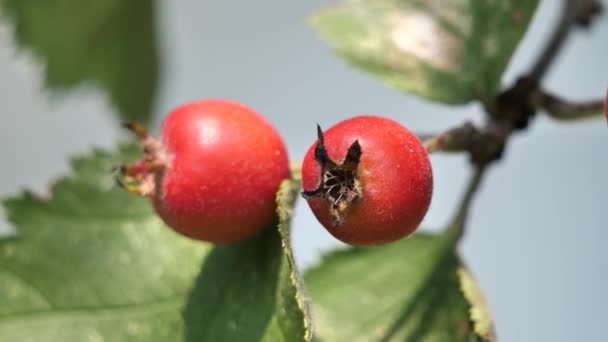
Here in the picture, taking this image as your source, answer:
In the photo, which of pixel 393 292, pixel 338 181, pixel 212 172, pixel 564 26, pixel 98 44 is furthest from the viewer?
pixel 98 44

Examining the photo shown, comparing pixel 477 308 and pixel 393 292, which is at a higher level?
pixel 477 308

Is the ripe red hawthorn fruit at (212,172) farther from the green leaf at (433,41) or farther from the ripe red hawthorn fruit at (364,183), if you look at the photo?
the green leaf at (433,41)

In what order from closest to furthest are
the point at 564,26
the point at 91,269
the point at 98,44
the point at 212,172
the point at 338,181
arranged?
the point at 338,181, the point at 212,172, the point at 91,269, the point at 564,26, the point at 98,44

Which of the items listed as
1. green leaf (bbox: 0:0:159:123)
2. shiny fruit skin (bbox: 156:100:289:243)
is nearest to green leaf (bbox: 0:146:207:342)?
shiny fruit skin (bbox: 156:100:289:243)

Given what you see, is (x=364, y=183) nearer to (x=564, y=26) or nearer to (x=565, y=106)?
(x=565, y=106)

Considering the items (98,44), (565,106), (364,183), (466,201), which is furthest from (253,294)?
(98,44)

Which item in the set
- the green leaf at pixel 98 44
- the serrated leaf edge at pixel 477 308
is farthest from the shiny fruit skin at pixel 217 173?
the green leaf at pixel 98 44
